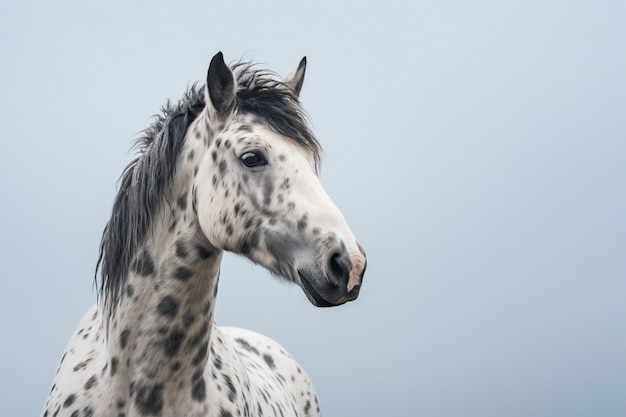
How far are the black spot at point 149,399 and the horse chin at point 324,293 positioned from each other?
66 centimetres

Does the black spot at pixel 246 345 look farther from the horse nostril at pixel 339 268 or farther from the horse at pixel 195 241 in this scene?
the horse nostril at pixel 339 268

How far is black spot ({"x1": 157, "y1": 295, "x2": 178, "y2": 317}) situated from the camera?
95.7 inches

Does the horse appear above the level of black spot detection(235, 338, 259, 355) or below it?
above

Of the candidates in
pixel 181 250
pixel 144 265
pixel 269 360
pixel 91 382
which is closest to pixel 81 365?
pixel 91 382

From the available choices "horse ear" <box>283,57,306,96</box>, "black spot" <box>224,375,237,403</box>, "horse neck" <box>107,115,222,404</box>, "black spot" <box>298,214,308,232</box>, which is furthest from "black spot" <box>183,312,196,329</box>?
"horse ear" <box>283,57,306,96</box>

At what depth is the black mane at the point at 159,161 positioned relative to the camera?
2539mm

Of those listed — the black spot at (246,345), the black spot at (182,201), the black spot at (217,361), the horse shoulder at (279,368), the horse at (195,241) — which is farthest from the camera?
the black spot at (246,345)

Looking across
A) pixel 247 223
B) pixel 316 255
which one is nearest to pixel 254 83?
pixel 247 223

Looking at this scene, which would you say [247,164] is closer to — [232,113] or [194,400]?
[232,113]

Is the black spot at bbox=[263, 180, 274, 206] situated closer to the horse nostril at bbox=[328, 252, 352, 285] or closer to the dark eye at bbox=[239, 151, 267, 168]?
the dark eye at bbox=[239, 151, 267, 168]

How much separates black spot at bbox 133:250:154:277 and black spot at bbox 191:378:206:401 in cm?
44

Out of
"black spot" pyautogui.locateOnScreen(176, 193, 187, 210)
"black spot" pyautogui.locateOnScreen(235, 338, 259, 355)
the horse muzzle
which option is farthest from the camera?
"black spot" pyautogui.locateOnScreen(235, 338, 259, 355)

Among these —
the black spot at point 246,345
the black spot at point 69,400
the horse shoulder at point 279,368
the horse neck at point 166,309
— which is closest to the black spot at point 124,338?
the horse neck at point 166,309

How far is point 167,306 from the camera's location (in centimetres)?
243
